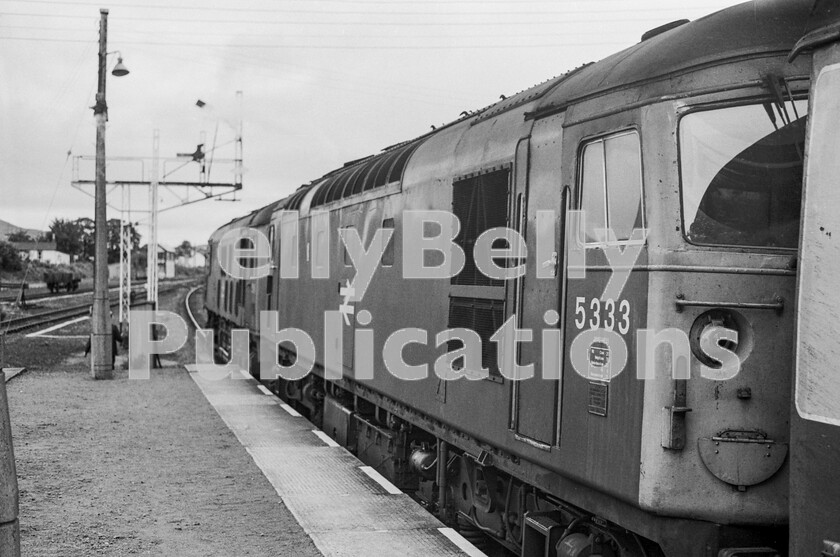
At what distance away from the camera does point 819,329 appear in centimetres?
399

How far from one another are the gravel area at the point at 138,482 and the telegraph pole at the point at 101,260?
2.30 meters

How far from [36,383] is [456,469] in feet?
44.9

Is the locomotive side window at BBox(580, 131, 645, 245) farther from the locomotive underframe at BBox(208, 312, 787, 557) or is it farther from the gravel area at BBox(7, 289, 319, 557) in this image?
the gravel area at BBox(7, 289, 319, 557)

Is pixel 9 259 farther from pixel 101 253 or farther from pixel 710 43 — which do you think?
pixel 710 43

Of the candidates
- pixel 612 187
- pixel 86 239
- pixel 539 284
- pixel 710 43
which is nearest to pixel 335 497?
pixel 539 284

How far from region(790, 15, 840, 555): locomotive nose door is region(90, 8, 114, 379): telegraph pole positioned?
17963 mm

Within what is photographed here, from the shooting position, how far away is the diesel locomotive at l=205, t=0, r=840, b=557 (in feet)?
15.4

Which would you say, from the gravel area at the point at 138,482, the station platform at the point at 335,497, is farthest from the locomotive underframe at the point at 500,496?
the gravel area at the point at 138,482

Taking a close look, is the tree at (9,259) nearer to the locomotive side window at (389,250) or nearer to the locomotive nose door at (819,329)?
the locomotive side window at (389,250)

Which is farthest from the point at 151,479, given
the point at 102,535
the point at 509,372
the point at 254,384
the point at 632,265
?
the point at 254,384

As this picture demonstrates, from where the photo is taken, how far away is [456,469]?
854 centimetres

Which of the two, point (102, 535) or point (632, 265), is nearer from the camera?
point (632, 265)

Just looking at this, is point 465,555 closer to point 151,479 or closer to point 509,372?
point 509,372

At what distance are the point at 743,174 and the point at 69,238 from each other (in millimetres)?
113575
